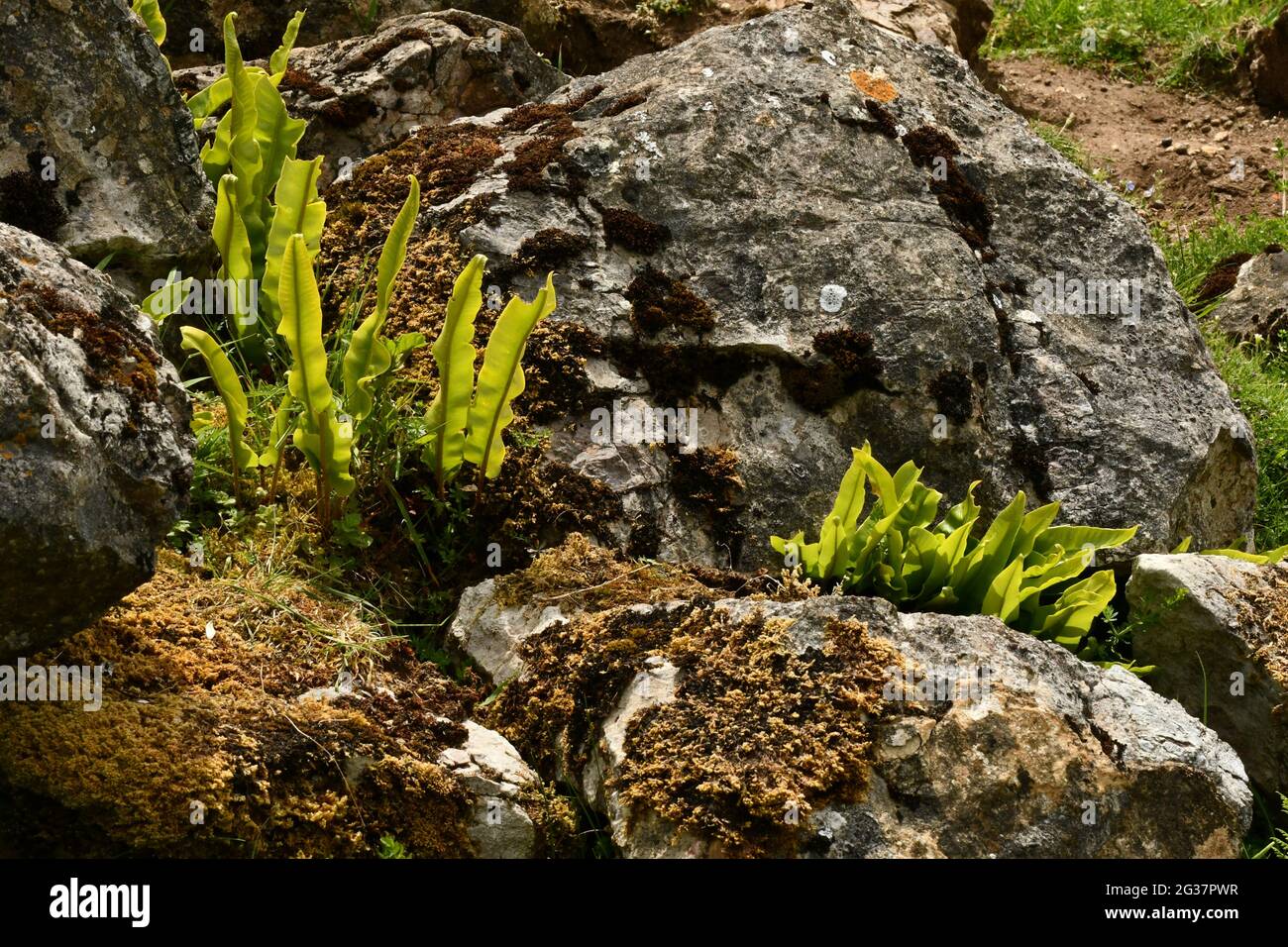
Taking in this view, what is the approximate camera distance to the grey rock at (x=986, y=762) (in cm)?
389

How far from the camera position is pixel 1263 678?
202 inches

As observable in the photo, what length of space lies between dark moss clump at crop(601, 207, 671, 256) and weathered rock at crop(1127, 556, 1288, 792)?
2448 millimetres

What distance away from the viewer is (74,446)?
3.54 metres

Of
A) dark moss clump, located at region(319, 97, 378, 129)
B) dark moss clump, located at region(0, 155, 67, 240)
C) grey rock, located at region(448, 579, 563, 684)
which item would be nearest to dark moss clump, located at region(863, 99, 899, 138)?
dark moss clump, located at region(319, 97, 378, 129)

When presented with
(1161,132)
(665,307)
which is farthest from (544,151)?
(1161,132)

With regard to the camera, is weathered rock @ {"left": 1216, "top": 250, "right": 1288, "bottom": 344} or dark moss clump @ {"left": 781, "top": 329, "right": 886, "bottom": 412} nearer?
dark moss clump @ {"left": 781, "top": 329, "right": 886, "bottom": 412}

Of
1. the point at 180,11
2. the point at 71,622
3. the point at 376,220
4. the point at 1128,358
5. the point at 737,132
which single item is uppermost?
the point at 180,11

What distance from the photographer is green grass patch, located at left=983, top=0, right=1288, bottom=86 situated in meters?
11.1

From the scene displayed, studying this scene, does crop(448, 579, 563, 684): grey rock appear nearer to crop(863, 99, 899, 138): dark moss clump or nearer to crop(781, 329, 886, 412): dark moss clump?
crop(781, 329, 886, 412): dark moss clump

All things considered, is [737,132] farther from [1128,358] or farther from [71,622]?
[71,622]

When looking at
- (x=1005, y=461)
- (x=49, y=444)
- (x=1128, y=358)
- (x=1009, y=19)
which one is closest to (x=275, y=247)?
(x=49, y=444)

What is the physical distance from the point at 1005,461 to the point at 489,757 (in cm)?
287

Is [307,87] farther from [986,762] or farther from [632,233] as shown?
[986,762]

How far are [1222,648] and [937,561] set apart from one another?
1181mm
